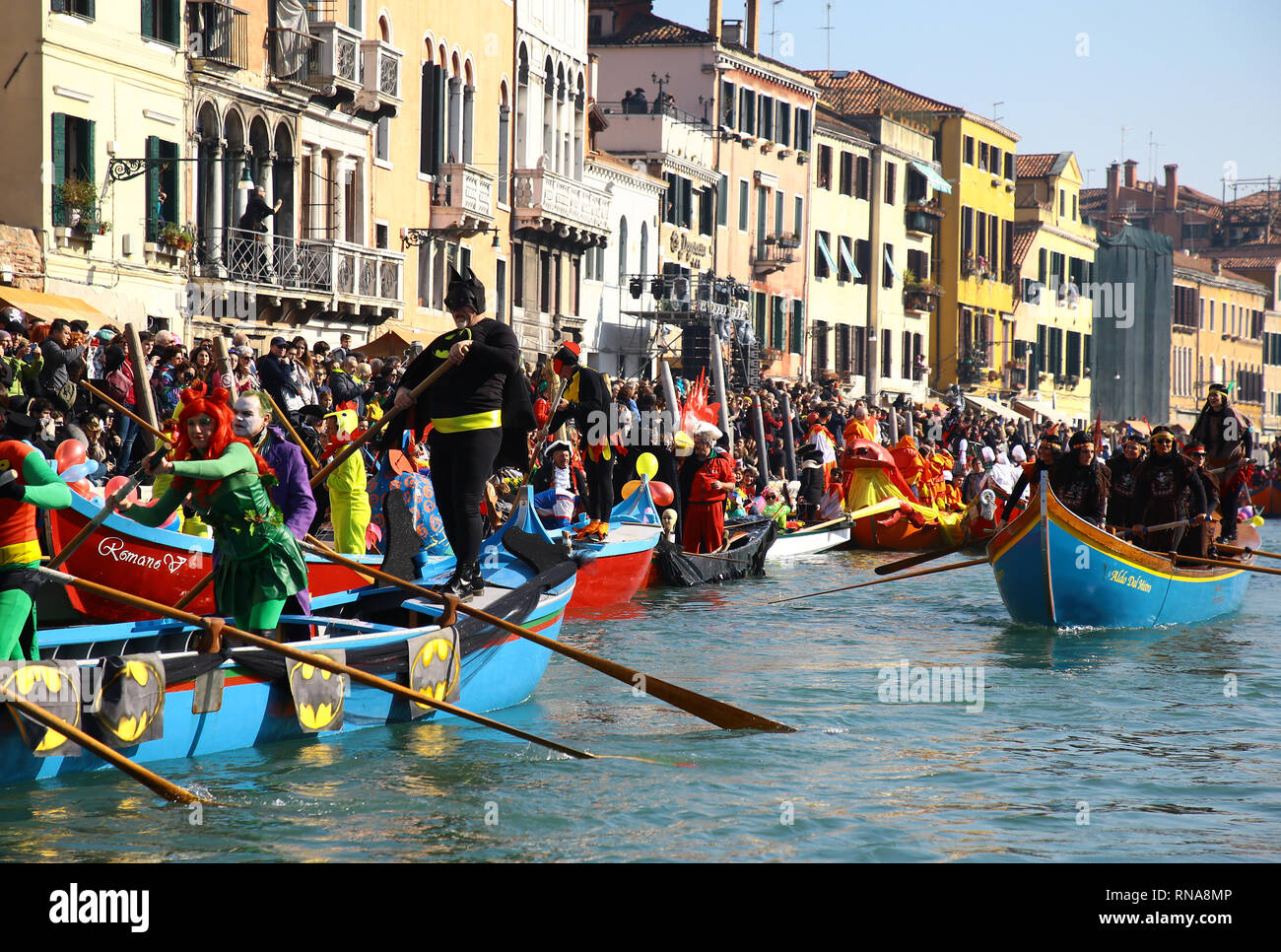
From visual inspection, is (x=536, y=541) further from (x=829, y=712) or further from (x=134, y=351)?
(x=134, y=351)

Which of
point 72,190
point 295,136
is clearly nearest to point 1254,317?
point 295,136

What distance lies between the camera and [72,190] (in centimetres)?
2281

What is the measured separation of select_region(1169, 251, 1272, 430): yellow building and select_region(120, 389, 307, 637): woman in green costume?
6805 cm

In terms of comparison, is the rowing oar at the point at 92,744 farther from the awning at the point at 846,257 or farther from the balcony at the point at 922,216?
the balcony at the point at 922,216

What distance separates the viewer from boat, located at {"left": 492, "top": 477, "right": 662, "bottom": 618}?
17891 millimetres

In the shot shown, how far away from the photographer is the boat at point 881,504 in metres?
27.9

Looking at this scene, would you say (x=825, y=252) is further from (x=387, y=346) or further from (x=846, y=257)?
(x=387, y=346)

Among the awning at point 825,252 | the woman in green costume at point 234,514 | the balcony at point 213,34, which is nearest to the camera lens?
the woman in green costume at point 234,514

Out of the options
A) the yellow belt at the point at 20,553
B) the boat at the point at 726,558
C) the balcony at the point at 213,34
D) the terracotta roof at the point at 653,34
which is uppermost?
the terracotta roof at the point at 653,34

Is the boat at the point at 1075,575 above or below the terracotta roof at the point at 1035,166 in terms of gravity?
below

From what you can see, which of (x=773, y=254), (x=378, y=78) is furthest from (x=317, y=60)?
(x=773, y=254)

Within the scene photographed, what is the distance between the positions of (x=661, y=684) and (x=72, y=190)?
→ 15095 mm

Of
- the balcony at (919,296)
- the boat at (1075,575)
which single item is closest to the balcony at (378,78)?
the boat at (1075,575)

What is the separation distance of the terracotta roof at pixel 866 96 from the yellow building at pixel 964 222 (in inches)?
1.3
